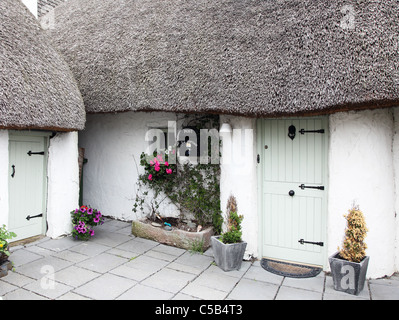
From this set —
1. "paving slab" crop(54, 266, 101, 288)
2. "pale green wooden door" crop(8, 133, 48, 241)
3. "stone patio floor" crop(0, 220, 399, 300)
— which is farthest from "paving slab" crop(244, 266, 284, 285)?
"pale green wooden door" crop(8, 133, 48, 241)

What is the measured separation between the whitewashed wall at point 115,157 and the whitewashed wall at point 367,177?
3.13 m

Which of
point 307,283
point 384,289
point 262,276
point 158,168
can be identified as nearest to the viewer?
point 384,289

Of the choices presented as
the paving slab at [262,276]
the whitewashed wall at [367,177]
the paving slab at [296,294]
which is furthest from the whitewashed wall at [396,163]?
the paving slab at [262,276]

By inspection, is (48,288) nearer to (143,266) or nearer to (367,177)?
(143,266)

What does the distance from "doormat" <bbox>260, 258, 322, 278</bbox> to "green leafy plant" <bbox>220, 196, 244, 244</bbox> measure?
628 mm

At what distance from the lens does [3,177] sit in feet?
14.5

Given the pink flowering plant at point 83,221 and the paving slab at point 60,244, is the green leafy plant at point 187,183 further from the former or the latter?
the paving slab at point 60,244

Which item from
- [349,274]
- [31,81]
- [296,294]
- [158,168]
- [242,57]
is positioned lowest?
[296,294]

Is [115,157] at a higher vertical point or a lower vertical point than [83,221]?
higher

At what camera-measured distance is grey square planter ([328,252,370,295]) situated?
342cm

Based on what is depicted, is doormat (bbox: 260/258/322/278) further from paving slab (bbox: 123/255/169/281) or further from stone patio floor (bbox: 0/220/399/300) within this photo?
paving slab (bbox: 123/255/169/281)

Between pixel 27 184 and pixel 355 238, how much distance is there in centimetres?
501

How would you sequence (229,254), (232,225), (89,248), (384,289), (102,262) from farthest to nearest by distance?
(89,248) < (102,262) < (232,225) < (229,254) < (384,289)

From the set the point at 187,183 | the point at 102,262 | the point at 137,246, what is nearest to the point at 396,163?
the point at 187,183
